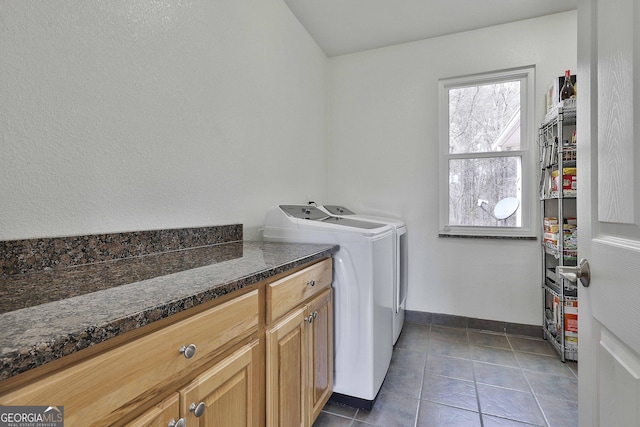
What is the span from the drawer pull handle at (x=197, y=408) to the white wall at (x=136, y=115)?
717 mm

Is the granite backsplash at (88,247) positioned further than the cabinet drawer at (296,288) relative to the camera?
No

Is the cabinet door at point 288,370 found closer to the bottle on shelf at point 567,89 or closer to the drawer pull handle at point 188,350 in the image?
the drawer pull handle at point 188,350

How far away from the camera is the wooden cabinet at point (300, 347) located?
1.09m

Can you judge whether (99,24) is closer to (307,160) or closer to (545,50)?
(307,160)

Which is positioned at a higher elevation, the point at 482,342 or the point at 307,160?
the point at 307,160

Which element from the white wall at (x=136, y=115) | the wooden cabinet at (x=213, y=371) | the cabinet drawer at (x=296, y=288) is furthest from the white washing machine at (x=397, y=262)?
the wooden cabinet at (x=213, y=371)

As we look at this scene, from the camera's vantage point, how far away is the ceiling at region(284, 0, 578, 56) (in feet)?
7.66

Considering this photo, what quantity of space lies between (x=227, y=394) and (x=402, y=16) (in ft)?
9.27

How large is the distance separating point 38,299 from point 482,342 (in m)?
2.74

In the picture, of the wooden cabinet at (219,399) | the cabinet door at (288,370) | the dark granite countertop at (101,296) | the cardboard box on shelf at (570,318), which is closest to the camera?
the dark granite countertop at (101,296)

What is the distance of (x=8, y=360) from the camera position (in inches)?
15.7

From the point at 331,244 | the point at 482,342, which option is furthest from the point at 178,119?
the point at 482,342

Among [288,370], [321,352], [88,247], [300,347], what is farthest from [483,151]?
[88,247]

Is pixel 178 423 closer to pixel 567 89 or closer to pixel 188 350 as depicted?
pixel 188 350
